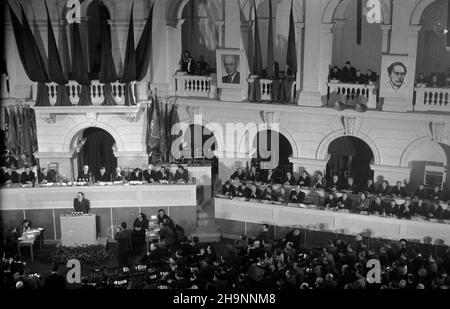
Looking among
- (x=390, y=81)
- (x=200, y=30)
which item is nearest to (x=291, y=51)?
(x=390, y=81)

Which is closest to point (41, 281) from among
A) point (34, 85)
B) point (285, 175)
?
point (34, 85)

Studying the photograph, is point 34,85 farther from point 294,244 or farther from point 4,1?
point 294,244

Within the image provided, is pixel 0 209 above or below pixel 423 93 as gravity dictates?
below

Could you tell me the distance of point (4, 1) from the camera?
89.4ft

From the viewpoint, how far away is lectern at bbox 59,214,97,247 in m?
26.9

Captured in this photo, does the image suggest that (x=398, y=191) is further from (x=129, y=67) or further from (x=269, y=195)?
(x=129, y=67)

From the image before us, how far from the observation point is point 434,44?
2812 centimetres

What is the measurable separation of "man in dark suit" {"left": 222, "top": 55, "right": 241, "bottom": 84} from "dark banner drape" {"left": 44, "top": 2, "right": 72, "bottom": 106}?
6206 millimetres

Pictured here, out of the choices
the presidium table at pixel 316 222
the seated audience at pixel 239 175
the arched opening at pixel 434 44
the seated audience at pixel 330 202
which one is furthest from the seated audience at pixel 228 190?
the arched opening at pixel 434 44

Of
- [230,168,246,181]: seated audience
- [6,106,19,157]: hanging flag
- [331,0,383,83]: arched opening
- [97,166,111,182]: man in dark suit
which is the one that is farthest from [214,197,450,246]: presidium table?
[6,106,19,157]: hanging flag

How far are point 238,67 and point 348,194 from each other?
21.1ft

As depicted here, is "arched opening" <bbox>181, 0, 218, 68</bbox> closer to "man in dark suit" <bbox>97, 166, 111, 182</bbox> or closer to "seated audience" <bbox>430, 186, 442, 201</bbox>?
"man in dark suit" <bbox>97, 166, 111, 182</bbox>

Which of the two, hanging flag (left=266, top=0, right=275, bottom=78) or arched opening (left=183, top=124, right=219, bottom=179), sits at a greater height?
hanging flag (left=266, top=0, right=275, bottom=78)
